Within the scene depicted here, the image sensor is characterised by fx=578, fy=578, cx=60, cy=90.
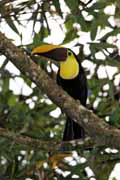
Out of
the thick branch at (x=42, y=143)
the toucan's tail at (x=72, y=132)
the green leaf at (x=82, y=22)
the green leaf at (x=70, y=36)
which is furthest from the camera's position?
the green leaf at (x=70, y=36)

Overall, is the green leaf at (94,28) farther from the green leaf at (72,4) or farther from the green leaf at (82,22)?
the green leaf at (72,4)

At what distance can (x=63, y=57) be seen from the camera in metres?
2.69

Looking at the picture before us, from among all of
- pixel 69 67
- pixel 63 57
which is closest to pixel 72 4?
pixel 63 57

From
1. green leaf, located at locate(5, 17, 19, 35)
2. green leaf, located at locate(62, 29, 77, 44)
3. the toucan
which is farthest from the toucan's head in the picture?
green leaf, located at locate(5, 17, 19, 35)

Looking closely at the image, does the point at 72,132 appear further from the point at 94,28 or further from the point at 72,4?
the point at 72,4

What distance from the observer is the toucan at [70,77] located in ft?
8.53

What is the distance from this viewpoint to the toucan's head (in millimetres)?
2448

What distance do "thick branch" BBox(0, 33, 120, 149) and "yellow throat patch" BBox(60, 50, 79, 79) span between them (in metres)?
0.66

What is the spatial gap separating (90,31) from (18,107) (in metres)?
0.72

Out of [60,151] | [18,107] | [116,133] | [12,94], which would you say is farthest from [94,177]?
[12,94]

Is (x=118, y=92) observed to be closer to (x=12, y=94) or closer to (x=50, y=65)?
(x=50, y=65)

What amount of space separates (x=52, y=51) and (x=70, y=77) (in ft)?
1.36

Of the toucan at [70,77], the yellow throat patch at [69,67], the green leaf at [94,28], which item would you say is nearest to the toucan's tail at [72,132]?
the toucan at [70,77]

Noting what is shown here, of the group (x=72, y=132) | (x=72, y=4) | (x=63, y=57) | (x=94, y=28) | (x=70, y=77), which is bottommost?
(x=72, y=132)
